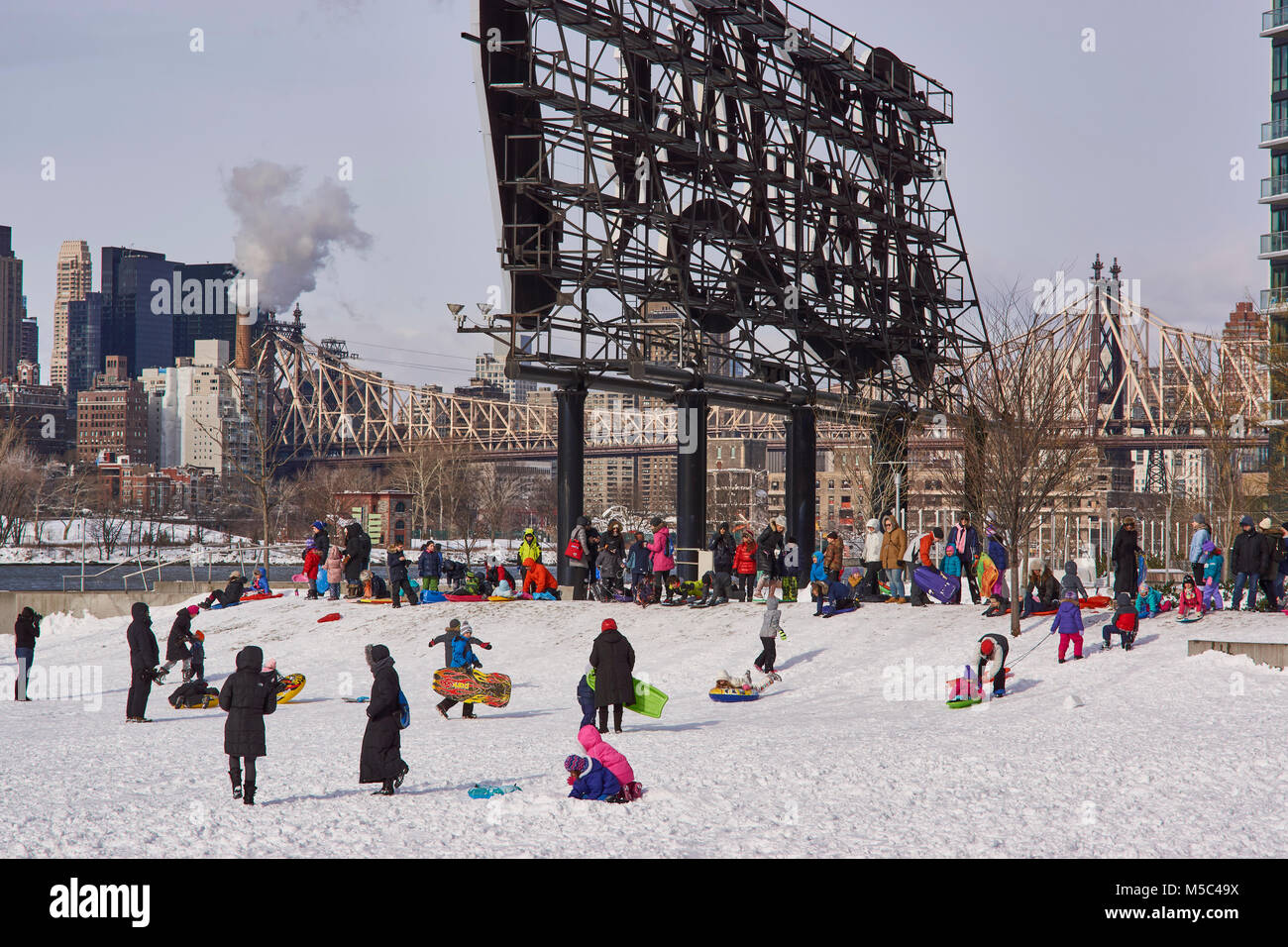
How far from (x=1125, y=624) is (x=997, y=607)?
12.3 feet

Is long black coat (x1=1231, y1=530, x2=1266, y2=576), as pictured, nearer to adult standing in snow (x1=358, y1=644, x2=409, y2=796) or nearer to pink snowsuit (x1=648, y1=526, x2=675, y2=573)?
pink snowsuit (x1=648, y1=526, x2=675, y2=573)

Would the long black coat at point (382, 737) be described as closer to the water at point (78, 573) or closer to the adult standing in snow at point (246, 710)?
the adult standing in snow at point (246, 710)

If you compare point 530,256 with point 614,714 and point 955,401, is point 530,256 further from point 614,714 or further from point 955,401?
point 955,401

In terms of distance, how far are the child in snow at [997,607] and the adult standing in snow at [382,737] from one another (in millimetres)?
14187

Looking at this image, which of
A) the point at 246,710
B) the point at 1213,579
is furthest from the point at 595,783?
the point at 1213,579

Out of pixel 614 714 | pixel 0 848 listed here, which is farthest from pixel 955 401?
pixel 0 848

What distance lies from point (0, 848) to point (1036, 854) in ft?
25.2

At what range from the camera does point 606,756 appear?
11484mm

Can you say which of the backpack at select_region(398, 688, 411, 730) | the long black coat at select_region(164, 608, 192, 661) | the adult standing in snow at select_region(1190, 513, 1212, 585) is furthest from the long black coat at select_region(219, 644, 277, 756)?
the adult standing in snow at select_region(1190, 513, 1212, 585)

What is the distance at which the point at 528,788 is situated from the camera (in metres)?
12.2

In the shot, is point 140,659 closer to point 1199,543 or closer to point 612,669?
point 612,669

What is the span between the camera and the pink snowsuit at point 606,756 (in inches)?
452

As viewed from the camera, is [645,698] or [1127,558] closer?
[645,698]

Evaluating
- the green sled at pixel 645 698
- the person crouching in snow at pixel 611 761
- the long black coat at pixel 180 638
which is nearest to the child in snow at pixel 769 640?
the green sled at pixel 645 698
